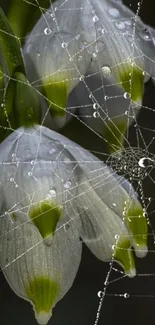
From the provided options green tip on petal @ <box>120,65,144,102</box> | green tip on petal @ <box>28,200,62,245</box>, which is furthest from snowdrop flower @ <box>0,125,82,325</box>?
green tip on petal @ <box>120,65,144,102</box>

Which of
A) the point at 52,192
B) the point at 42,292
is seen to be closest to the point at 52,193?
the point at 52,192

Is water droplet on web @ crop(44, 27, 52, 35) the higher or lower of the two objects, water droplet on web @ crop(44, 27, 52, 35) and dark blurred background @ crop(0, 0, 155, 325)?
the higher

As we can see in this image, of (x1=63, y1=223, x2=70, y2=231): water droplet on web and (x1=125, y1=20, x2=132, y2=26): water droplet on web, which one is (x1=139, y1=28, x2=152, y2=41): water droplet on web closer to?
(x1=125, y1=20, x2=132, y2=26): water droplet on web

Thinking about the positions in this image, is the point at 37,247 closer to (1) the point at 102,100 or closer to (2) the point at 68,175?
(2) the point at 68,175

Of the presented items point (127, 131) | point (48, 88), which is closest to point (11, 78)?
point (48, 88)

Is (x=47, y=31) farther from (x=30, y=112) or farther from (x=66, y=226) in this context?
(x=66, y=226)

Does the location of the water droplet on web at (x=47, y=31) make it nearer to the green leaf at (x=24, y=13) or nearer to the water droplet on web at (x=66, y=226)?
the green leaf at (x=24, y=13)
